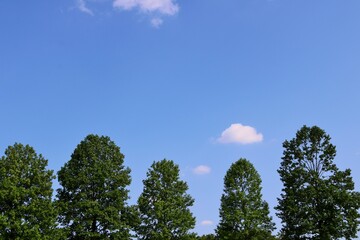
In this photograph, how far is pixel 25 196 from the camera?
4700cm

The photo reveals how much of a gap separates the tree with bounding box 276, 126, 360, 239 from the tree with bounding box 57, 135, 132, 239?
19.5 m

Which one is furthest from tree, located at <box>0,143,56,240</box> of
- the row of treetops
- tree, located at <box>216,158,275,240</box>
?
tree, located at <box>216,158,275,240</box>

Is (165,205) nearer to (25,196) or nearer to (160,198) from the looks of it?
(160,198)

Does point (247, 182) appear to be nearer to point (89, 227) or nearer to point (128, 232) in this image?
point (128, 232)

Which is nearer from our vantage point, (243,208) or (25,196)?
(25,196)

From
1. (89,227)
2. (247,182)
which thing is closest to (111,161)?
(89,227)

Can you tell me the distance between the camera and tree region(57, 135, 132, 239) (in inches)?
2016

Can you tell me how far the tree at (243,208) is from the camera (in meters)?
54.4

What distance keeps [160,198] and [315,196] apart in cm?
1857

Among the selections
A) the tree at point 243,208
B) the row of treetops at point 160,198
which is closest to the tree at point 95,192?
the row of treetops at point 160,198

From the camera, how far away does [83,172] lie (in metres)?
53.3

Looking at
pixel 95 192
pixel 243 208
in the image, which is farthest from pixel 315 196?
pixel 95 192

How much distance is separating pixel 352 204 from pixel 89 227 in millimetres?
30589

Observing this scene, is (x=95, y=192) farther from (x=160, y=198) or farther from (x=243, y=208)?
(x=243, y=208)
